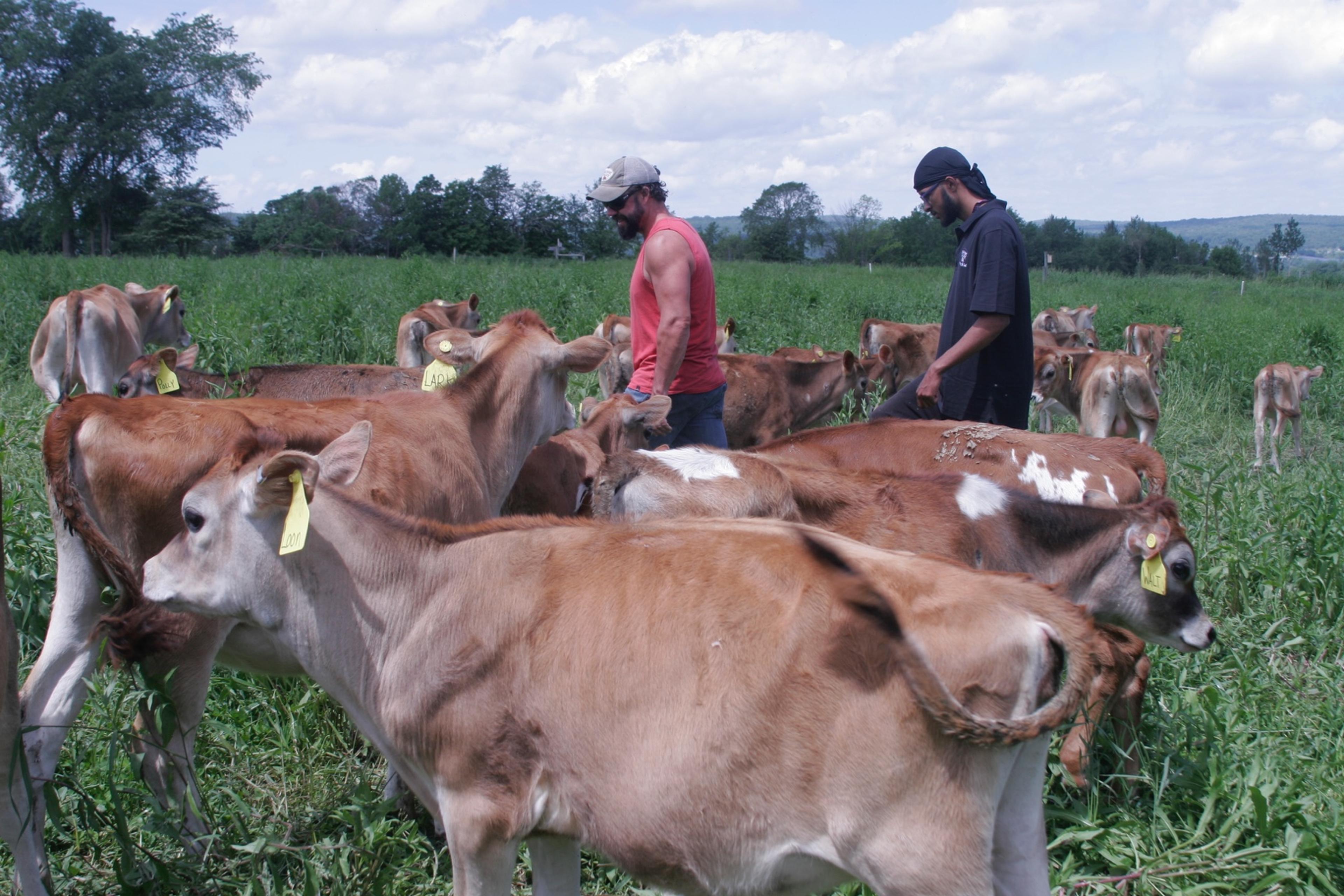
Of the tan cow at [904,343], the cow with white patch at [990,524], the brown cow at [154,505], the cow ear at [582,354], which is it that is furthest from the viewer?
the tan cow at [904,343]

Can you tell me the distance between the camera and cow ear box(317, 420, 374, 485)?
306 centimetres

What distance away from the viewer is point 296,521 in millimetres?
2660

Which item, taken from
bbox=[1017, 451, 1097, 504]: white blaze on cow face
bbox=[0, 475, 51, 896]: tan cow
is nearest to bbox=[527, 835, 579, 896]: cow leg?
bbox=[0, 475, 51, 896]: tan cow

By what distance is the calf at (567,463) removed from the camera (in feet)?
18.4

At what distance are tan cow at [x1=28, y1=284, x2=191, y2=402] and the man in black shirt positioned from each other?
891cm

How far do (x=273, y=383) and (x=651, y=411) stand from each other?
3536 millimetres

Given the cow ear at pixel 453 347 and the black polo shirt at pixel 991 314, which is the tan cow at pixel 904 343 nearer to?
the black polo shirt at pixel 991 314

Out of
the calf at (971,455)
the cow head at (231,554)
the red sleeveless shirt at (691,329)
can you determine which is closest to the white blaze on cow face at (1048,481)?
the calf at (971,455)

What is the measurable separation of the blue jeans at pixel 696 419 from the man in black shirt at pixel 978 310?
3.64 feet

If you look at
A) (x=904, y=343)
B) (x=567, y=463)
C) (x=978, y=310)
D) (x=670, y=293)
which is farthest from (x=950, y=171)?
(x=904, y=343)

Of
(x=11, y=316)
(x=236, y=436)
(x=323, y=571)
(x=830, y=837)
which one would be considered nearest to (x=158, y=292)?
(x=11, y=316)

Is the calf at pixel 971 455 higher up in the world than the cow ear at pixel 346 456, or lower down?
lower down

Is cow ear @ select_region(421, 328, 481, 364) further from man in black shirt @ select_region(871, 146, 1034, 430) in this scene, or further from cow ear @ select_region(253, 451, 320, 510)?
cow ear @ select_region(253, 451, 320, 510)

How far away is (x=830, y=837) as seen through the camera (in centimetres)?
231
